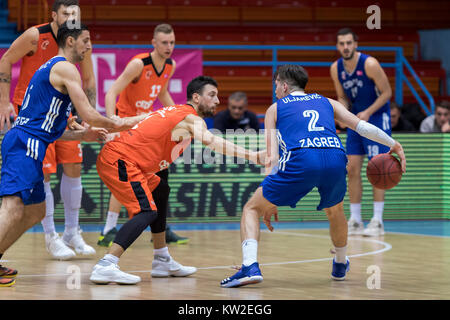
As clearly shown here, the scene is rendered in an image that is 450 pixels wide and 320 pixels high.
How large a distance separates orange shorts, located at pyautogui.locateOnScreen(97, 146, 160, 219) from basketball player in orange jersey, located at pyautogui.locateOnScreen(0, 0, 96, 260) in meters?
1.23

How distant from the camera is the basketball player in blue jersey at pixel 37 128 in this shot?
16.4 feet

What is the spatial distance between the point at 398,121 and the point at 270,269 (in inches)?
215

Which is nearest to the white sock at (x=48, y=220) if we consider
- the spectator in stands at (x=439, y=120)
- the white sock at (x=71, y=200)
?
the white sock at (x=71, y=200)

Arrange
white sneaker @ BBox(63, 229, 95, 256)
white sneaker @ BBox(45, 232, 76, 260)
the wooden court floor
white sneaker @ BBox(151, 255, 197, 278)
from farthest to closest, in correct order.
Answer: white sneaker @ BBox(63, 229, 95, 256)
white sneaker @ BBox(45, 232, 76, 260)
white sneaker @ BBox(151, 255, 197, 278)
the wooden court floor

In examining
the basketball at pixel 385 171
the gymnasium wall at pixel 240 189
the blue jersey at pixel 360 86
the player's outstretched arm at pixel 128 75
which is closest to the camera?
the basketball at pixel 385 171

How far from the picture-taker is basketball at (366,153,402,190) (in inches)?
248

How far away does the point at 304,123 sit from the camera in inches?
204

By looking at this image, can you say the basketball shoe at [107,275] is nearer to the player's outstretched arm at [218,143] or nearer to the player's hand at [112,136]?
the player's hand at [112,136]

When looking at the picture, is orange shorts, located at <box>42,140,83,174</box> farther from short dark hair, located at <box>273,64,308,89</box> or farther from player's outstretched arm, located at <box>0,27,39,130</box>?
short dark hair, located at <box>273,64,308,89</box>

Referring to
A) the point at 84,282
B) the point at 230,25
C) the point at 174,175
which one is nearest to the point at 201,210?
the point at 174,175

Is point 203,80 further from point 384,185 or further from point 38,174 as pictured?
point 384,185

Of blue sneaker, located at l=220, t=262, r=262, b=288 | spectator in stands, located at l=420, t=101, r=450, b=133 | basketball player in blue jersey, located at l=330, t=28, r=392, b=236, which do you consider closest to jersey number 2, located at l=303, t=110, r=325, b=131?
blue sneaker, located at l=220, t=262, r=262, b=288

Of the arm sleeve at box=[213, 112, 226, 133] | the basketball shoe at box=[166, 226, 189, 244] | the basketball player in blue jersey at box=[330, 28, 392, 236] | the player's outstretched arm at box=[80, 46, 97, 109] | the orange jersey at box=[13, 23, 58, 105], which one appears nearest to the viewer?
the orange jersey at box=[13, 23, 58, 105]
